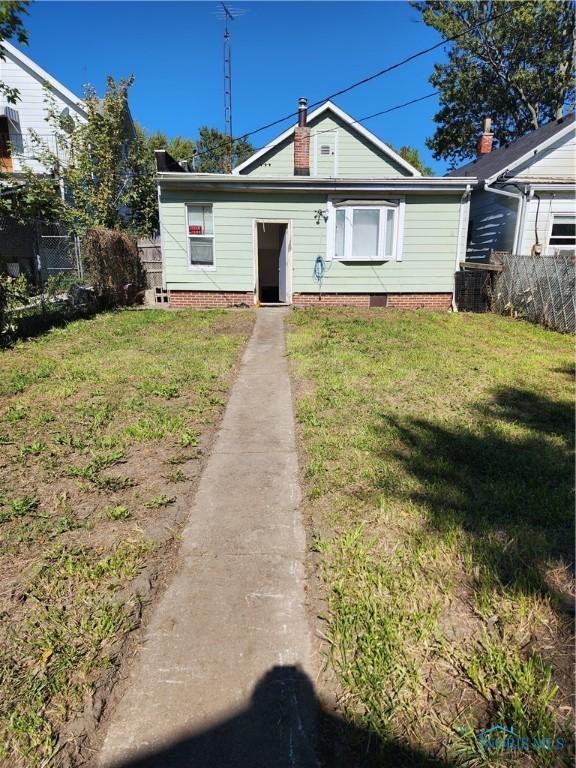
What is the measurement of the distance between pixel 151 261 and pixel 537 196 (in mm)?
11870

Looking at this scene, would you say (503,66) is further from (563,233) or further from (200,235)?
(200,235)

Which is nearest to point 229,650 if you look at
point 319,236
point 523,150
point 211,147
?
point 319,236

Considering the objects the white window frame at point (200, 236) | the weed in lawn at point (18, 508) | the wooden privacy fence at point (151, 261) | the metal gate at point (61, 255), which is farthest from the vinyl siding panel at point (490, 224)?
the weed in lawn at point (18, 508)

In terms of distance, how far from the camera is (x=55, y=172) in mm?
15367

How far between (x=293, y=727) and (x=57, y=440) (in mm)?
3320

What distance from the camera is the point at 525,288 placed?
1081 cm

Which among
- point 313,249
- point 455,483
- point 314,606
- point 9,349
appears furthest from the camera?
point 313,249

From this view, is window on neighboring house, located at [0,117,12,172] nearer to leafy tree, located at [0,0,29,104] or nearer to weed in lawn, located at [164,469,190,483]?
leafy tree, located at [0,0,29,104]

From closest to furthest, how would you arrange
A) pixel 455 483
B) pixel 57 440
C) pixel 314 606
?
pixel 314 606, pixel 455 483, pixel 57 440

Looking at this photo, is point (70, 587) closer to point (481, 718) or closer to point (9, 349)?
point (481, 718)

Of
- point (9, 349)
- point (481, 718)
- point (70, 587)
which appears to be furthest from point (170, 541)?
point (9, 349)

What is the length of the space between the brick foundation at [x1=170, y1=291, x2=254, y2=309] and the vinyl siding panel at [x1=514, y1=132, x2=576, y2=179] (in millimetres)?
8949

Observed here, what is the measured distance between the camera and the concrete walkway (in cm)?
163

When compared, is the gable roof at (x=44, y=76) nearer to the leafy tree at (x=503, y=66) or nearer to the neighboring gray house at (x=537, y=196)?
the neighboring gray house at (x=537, y=196)
